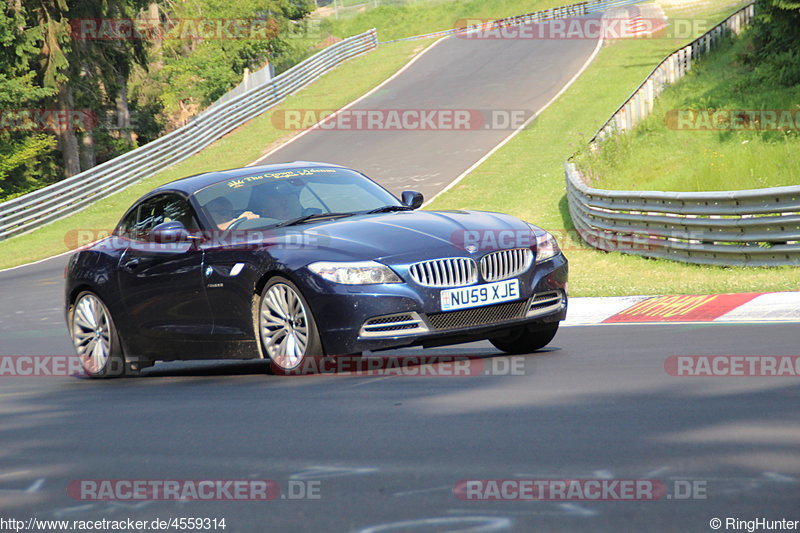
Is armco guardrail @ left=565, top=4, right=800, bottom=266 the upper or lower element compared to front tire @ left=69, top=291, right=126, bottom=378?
lower

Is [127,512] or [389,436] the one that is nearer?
[127,512]

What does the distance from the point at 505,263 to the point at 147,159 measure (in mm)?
29894

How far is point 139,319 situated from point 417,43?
147ft

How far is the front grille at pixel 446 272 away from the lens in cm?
752

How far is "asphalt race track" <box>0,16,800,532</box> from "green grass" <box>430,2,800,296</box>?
380 cm

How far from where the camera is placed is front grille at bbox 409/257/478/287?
7.52m

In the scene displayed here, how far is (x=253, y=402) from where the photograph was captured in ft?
22.6

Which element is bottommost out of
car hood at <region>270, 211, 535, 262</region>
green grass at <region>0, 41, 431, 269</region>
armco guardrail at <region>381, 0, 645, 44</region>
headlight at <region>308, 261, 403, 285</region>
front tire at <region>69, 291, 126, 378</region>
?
green grass at <region>0, 41, 431, 269</region>

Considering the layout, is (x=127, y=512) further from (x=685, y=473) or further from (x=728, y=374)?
(x=728, y=374)

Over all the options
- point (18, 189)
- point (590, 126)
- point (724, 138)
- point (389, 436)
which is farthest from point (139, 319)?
point (18, 189)

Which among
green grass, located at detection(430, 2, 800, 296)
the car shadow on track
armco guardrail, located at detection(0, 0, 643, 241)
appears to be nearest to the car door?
the car shadow on track

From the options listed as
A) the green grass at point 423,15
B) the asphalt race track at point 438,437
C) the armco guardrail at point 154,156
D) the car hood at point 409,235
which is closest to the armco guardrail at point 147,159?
the armco guardrail at point 154,156

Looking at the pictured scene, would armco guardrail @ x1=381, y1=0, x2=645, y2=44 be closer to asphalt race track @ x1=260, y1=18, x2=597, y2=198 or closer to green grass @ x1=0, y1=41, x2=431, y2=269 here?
green grass @ x1=0, y1=41, x2=431, y2=269

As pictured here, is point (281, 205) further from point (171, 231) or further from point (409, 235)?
point (409, 235)
